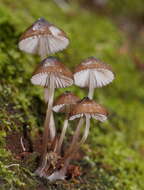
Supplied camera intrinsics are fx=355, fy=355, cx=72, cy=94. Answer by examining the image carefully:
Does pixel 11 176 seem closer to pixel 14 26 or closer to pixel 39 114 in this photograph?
pixel 39 114

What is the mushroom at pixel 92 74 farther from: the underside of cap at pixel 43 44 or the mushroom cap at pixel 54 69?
the underside of cap at pixel 43 44

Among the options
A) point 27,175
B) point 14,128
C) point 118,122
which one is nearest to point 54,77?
point 14,128

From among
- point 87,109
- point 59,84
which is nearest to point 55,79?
point 59,84

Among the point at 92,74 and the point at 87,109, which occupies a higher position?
the point at 92,74

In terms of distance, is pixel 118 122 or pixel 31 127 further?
pixel 118 122

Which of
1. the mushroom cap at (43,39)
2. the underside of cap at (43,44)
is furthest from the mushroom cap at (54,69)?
the underside of cap at (43,44)

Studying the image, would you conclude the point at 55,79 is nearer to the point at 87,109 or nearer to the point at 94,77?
the point at 94,77
